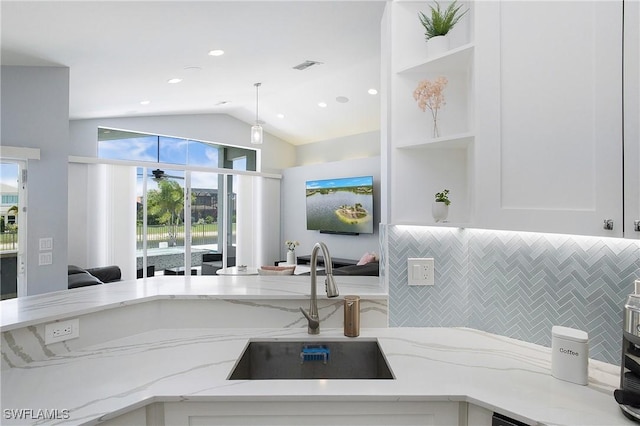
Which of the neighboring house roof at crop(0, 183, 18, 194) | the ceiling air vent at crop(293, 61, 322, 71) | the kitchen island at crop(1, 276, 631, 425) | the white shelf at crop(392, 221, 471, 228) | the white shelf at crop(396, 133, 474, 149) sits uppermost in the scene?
the ceiling air vent at crop(293, 61, 322, 71)

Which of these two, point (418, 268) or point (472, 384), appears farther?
point (418, 268)

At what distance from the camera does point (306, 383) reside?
1.20m

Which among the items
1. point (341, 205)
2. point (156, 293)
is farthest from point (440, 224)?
point (341, 205)

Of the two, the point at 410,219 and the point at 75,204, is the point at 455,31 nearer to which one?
the point at 410,219

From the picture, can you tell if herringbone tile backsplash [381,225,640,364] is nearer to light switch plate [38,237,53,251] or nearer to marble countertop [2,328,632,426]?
marble countertop [2,328,632,426]

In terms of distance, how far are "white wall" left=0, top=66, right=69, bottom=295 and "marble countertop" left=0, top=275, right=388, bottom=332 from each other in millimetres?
1836

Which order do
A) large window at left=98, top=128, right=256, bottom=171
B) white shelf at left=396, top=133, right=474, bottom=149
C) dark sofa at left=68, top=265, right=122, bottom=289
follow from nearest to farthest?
white shelf at left=396, top=133, right=474, bottom=149 < dark sofa at left=68, top=265, right=122, bottom=289 < large window at left=98, top=128, right=256, bottom=171

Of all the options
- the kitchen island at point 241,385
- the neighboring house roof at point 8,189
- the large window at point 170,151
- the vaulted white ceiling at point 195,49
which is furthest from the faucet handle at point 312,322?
the large window at point 170,151

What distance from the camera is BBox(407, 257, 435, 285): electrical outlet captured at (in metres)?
1.74

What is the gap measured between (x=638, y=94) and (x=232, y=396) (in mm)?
1466

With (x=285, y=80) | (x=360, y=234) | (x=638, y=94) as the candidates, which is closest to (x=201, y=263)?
(x=360, y=234)

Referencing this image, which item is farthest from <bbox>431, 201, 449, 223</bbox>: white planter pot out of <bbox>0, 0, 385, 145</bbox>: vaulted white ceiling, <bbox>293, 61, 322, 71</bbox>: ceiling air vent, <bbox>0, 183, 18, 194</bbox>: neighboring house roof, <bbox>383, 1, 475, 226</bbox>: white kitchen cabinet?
<bbox>0, 183, 18, 194</bbox>: neighboring house roof

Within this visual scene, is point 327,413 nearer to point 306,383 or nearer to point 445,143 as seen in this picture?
point 306,383

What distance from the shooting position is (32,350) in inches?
52.6
